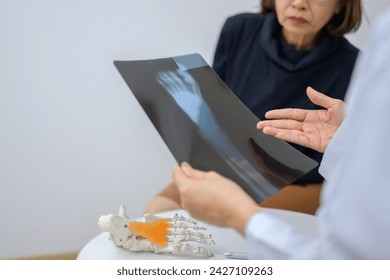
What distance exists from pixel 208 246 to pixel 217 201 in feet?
1.63

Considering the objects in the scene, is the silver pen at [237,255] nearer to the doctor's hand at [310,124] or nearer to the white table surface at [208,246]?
the white table surface at [208,246]

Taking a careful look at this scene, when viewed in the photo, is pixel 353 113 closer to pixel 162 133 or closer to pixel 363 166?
pixel 363 166

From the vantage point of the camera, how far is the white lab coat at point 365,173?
0.63 metres

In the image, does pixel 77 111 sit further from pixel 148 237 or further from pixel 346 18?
pixel 148 237

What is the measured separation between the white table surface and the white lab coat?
0.58m

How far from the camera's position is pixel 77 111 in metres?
2.31

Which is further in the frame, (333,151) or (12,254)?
(12,254)

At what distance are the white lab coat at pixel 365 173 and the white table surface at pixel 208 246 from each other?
1.92 feet

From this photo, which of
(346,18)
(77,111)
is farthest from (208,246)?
(77,111)

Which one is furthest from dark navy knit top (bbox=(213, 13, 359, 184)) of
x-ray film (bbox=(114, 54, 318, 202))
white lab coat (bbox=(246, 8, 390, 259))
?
white lab coat (bbox=(246, 8, 390, 259))

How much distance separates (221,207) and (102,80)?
160 centimetres

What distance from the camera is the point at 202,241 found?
1277mm

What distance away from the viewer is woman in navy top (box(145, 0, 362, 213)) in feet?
6.22
